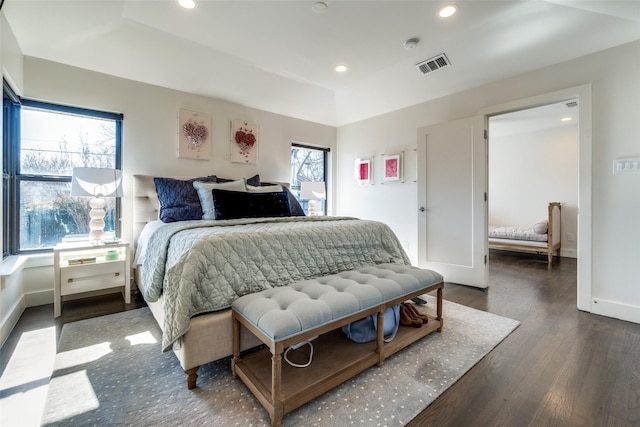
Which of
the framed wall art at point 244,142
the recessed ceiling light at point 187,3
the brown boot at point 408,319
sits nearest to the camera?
the brown boot at point 408,319

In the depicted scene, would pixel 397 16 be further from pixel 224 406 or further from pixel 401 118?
pixel 224 406

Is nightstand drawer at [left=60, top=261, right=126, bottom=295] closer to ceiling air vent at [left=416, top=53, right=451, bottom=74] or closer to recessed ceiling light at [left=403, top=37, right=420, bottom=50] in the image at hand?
recessed ceiling light at [left=403, top=37, right=420, bottom=50]

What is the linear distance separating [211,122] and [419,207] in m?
2.91

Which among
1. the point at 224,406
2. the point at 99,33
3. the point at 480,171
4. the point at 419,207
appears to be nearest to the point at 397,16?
the point at 480,171

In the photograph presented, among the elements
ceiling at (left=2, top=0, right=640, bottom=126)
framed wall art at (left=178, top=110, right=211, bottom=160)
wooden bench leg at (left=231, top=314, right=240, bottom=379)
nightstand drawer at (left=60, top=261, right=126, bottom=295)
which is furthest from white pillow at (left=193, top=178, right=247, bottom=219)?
wooden bench leg at (left=231, top=314, right=240, bottom=379)

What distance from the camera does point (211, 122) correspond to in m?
3.50

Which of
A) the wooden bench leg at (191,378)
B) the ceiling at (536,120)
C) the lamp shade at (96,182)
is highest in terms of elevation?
the ceiling at (536,120)

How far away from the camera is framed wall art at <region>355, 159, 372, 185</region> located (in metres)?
4.36

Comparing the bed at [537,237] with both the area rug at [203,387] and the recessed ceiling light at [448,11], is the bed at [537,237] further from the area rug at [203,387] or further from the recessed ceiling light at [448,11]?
the recessed ceiling light at [448,11]

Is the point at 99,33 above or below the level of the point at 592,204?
above

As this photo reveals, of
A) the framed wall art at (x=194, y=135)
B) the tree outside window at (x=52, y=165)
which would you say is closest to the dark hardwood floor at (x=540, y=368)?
the tree outside window at (x=52, y=165)

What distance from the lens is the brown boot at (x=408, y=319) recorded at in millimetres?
2006

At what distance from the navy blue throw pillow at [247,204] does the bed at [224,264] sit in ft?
1.58

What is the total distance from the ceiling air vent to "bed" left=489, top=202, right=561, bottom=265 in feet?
9.98
